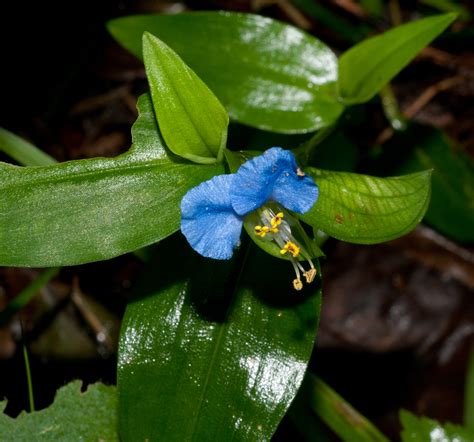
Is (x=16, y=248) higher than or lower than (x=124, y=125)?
higher

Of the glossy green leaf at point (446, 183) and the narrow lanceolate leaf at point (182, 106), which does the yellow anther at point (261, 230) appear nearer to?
the narrow lanceolate leaf at point (182, 106)

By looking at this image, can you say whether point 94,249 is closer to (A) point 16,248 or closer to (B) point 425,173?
(A) point 16,248

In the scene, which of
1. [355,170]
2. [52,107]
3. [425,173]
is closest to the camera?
[425,173]

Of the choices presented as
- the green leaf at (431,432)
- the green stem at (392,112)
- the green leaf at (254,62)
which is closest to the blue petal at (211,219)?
the green leaf at (254,62)

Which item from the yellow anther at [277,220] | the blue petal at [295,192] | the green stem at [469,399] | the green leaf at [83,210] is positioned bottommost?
the green stem at [469,399]

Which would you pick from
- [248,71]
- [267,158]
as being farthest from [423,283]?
[267,158]
